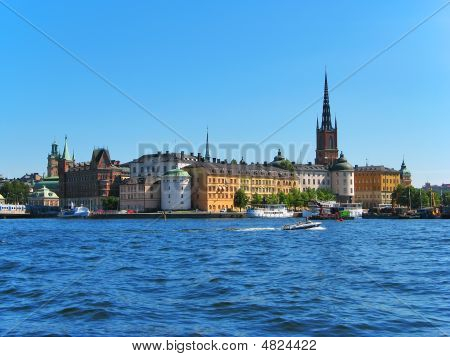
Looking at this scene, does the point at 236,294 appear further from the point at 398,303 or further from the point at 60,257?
the point at 60,257

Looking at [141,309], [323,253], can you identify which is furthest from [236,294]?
[323,253]

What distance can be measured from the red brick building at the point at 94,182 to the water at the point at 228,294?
97.5m

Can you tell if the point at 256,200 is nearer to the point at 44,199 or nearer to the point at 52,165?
the point at 44,199

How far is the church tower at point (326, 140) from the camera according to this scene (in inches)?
5984

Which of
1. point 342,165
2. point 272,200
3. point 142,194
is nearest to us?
point 272,200

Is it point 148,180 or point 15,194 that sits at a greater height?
point 148,180

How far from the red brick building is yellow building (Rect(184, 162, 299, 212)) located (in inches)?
839

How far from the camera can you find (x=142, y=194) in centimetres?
11112

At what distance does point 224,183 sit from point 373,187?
147ft

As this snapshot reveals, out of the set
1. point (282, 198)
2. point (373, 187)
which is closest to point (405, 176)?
point (373, 187)

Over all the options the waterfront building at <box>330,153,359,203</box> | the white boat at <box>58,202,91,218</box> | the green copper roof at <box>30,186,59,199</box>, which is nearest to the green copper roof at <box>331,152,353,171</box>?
the waterfront building at <box>330,153,359,203</box>

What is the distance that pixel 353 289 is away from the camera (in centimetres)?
1720

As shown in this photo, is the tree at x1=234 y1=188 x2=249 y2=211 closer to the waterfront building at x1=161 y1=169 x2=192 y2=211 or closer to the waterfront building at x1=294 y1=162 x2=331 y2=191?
the waterfront building at x1=161 y1=169 x2=192 y2=211
